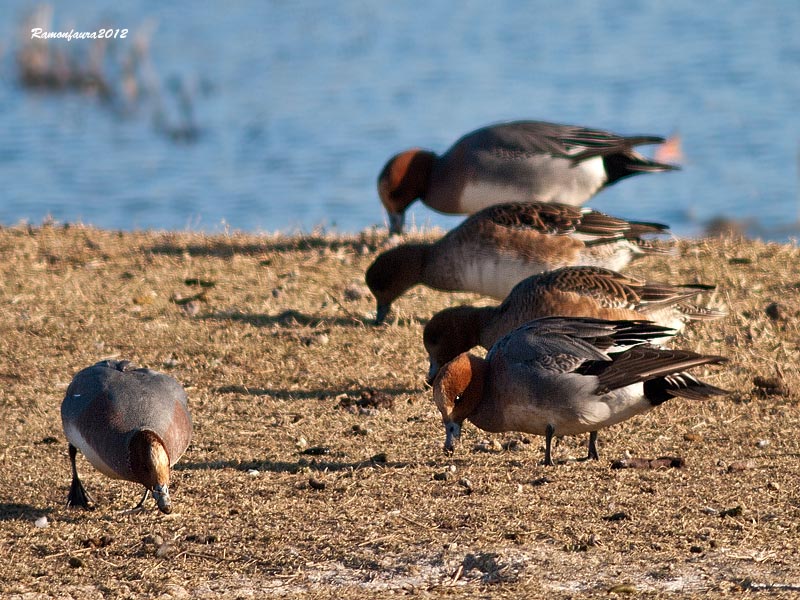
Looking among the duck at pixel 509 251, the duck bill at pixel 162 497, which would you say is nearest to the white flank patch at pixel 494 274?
the duck at pixel 509 251

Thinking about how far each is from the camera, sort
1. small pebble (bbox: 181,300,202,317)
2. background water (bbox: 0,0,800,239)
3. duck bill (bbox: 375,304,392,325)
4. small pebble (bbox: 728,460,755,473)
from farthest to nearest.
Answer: background water (bbox: 0,0,800,239)
small pebble (bbox: 181,300,202,317)
duck bill (bbox: 375,304,392,325)
small pebble (bbox: 728,460,755,473)

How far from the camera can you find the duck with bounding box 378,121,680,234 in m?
8.63

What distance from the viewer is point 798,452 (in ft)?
16.9

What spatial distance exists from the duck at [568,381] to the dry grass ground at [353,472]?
22 cm

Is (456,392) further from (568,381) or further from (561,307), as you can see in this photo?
(561,307)

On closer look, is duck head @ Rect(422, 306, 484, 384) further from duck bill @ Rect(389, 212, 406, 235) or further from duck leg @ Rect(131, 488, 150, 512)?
duck bill @ Rect(389, 212, 406, 235)

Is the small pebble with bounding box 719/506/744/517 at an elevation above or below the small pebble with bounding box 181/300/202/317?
below

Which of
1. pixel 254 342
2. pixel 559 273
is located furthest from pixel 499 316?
pixel 254 342

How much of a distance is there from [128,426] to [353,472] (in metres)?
0.99

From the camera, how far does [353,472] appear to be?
5.00 metres

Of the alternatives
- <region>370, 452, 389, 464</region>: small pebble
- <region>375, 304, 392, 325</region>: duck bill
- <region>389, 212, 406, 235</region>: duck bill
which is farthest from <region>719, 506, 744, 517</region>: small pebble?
<region>389, 212, 406, 235</region>: duck bill

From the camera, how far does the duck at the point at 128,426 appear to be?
4363mm

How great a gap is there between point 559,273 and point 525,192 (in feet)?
8.53

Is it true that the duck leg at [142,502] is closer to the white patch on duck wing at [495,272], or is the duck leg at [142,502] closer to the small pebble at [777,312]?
the white patch on duck wing at [495,272]
